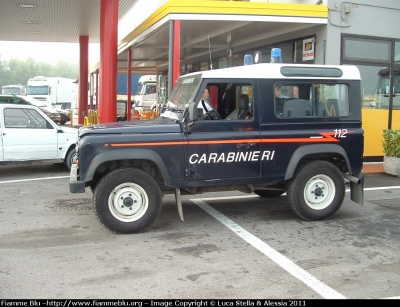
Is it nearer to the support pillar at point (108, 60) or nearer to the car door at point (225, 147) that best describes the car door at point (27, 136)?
the support pillar at point (108, 60)

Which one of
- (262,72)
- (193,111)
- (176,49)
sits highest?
(176,49)

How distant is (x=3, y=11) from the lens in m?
17.8

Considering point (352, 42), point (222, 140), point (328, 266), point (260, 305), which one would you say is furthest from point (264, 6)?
point (260, 305)

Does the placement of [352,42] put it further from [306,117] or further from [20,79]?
[20,79]

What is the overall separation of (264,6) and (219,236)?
241 inches

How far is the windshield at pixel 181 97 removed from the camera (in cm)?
648

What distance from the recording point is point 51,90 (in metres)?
43.4

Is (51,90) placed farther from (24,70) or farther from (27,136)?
(24,70)

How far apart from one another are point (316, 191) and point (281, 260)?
1958 millimetres

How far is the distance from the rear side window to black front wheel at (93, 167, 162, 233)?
2.14 metres

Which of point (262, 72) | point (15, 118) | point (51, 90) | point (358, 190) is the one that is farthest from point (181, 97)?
point (51, 90)

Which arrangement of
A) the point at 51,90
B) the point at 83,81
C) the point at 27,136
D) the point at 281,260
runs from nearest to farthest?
the point at 281,260 → the point at 27,136 → the point at 83,81 → the point at 51,90

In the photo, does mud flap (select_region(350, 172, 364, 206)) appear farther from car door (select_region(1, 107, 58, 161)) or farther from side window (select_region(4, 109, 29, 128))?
side window (select_region(4, 109, 29, 128))

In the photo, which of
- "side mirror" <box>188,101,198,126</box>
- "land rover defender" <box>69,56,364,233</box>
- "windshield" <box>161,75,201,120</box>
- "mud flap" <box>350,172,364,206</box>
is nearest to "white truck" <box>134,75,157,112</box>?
"windshield" <box>161,75,201,120</box>
